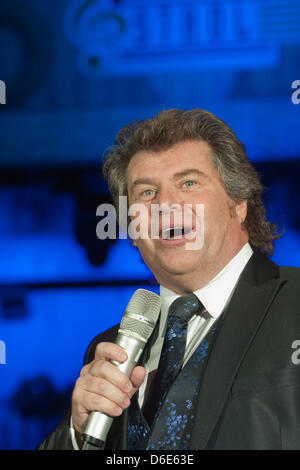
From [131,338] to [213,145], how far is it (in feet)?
2.36

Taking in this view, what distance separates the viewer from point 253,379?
3.86 ft

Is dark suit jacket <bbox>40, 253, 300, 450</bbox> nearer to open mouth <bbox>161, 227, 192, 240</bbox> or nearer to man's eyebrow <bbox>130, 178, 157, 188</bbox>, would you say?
open mouth <bbox>161, 227, 192, 240</bbox>

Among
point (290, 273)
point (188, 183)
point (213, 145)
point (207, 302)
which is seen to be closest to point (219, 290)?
point (207, 302)

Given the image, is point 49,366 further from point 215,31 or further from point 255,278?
point 215,31

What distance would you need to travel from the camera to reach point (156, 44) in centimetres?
206

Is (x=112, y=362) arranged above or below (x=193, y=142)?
below

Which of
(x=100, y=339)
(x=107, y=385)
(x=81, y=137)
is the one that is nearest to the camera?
(x=107, y=385)

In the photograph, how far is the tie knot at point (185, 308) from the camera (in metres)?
1.41

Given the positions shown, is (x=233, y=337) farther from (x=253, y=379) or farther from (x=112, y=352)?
(x=112, y=352)

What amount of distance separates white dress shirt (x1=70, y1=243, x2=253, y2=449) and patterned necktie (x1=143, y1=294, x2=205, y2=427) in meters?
0.03

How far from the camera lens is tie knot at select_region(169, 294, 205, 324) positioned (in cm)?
141

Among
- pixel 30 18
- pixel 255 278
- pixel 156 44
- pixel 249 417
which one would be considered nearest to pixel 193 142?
pixel 255 278

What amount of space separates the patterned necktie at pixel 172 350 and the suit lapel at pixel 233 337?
11cm
